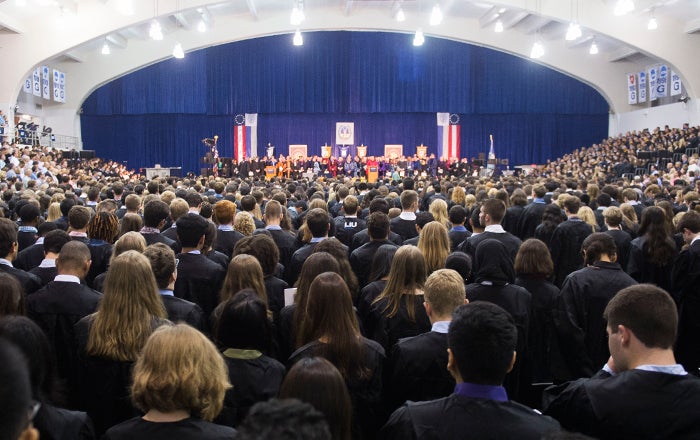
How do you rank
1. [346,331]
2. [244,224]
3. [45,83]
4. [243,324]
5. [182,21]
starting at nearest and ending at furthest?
[243,324], [346,331], [244,224], [182,21], [45,83]

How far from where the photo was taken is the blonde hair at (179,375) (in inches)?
94.9

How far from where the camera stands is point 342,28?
29516 mm

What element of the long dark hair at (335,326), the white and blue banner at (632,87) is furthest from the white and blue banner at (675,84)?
the long dark hair at (335,326)

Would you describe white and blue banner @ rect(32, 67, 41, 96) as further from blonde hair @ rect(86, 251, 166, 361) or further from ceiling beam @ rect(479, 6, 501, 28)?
blonde hair @ rect(86, 251, 166, 361)

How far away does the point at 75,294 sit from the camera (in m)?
4.22

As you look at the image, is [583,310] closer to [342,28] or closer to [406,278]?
[406,278]

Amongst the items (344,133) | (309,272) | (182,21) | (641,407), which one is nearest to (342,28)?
(182,21)

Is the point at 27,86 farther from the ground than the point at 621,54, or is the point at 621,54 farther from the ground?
the point at 621,54

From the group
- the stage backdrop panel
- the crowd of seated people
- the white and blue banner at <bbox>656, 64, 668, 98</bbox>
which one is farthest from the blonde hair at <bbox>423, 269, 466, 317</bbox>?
the stage backdrop panel

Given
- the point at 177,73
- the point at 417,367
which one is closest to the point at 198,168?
the point at 177,73

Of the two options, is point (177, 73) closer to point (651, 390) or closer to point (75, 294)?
point (75, 294)

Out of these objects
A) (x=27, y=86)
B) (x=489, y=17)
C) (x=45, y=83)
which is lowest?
(x=27, y=86)

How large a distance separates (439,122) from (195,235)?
3108cm

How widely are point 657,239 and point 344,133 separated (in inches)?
1156
